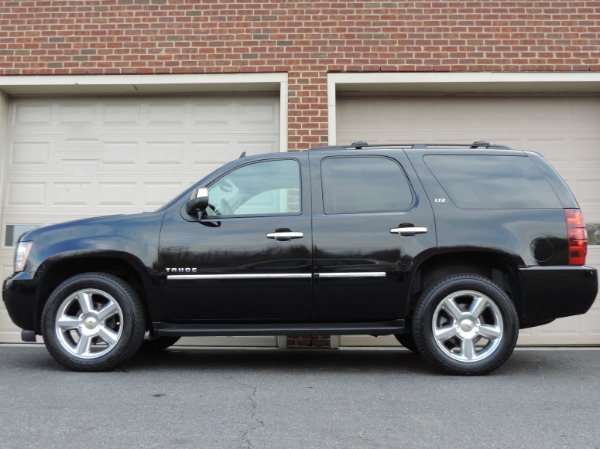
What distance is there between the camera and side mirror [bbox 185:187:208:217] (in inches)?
195

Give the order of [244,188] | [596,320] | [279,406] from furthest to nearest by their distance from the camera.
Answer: [596,320], [244,188], [279,406]

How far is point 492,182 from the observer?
5.21 m

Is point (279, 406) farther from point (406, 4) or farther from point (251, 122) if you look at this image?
point (406, 4)

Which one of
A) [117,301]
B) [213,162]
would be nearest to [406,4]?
[213,162]

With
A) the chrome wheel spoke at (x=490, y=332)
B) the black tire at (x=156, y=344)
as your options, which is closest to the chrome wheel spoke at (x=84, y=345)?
the black tire at (x=156, y=344)

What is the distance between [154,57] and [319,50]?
6.95 ft

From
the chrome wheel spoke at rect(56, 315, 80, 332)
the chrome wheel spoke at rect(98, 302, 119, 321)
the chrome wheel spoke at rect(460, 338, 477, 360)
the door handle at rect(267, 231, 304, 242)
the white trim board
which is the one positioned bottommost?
the chrome wheel spoke at rect(460, 338, 477, 360)

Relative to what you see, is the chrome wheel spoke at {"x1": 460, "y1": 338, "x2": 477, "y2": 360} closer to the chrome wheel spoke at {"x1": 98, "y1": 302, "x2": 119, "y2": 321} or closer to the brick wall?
the chrome wheel spoke at {"x1": 98, "y1": 302, "x2": 119, "y2": 321}

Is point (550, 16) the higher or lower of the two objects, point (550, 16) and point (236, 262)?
the higher

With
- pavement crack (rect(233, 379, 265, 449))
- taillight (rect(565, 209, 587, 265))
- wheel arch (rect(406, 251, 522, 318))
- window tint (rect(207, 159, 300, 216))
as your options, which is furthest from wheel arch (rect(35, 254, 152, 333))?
taillight (rect(565, 209, 587, 265))

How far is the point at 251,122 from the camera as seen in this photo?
811 centimetres

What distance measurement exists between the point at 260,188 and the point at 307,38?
11.0ft

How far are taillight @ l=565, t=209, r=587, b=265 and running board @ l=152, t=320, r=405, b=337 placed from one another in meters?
1.46

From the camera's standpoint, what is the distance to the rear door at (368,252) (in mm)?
4957
